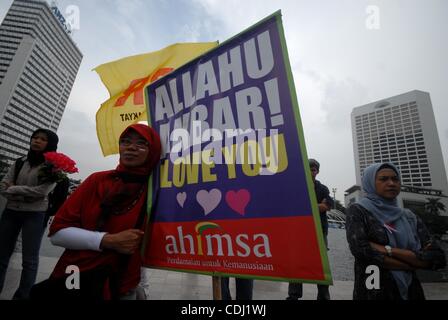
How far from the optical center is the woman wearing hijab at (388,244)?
4.53 feet

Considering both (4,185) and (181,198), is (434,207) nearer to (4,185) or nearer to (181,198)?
(181,198)

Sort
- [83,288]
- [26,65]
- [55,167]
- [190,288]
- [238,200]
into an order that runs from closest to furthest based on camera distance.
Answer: [83,288], [238,200], [55,167], [190,288], [26,65]

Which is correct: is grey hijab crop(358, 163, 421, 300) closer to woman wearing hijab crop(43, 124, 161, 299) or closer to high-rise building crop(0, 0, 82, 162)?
woman wearing hijab crop(43, 124, 161, 299)

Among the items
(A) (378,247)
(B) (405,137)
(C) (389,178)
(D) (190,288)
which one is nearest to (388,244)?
(A) (378,247)

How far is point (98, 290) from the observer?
958 mm

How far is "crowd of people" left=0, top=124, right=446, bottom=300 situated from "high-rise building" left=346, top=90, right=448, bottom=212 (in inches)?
2957

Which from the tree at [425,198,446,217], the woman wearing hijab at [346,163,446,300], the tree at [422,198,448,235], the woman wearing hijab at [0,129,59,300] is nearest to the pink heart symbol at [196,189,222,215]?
the woman wearing hijab at [346,163,446,300]

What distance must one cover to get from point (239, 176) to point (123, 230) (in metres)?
0.62

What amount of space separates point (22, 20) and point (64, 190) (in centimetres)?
11123

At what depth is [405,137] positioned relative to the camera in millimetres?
75875

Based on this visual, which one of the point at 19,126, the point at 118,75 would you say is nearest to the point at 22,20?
the point at 19,126

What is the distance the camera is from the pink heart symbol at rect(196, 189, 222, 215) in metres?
1.09

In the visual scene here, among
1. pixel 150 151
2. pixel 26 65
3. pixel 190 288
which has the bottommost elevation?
pixel 190 288
